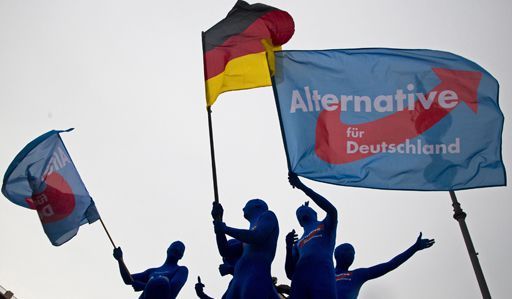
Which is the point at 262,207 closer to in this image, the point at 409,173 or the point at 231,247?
the point at 231,247

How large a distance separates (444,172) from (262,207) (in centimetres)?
271

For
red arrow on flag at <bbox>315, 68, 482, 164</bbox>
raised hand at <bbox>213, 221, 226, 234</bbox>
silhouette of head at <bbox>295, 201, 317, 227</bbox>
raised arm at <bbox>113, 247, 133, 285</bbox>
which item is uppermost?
red arrow on flag at <bbox>315, 68, 482, 164</bbox>

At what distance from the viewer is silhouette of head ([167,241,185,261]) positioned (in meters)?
8.80

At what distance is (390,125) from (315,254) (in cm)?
240

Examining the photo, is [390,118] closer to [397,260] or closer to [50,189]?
[397,260]

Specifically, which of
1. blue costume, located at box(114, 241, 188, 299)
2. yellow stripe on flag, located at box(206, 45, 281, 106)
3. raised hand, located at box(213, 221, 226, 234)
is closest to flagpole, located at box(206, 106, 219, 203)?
raised hand, located at box(213, 221, 226, 234)

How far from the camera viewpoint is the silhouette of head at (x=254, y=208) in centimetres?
745

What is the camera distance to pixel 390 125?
7.83 meters

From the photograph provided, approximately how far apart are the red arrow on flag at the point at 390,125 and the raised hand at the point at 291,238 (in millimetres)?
1193

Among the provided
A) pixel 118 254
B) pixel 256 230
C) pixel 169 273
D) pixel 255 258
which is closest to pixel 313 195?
pixel 256 230

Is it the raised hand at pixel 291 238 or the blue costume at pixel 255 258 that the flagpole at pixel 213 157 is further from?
the raised hand at pixel 291 238

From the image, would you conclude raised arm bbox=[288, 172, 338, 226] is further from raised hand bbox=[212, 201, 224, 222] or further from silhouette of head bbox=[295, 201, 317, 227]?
raised hand bbox=[212, 201, 224, 222]

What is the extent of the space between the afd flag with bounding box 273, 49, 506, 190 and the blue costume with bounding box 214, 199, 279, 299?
35.7 inches

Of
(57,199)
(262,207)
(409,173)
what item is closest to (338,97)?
(409,173)
